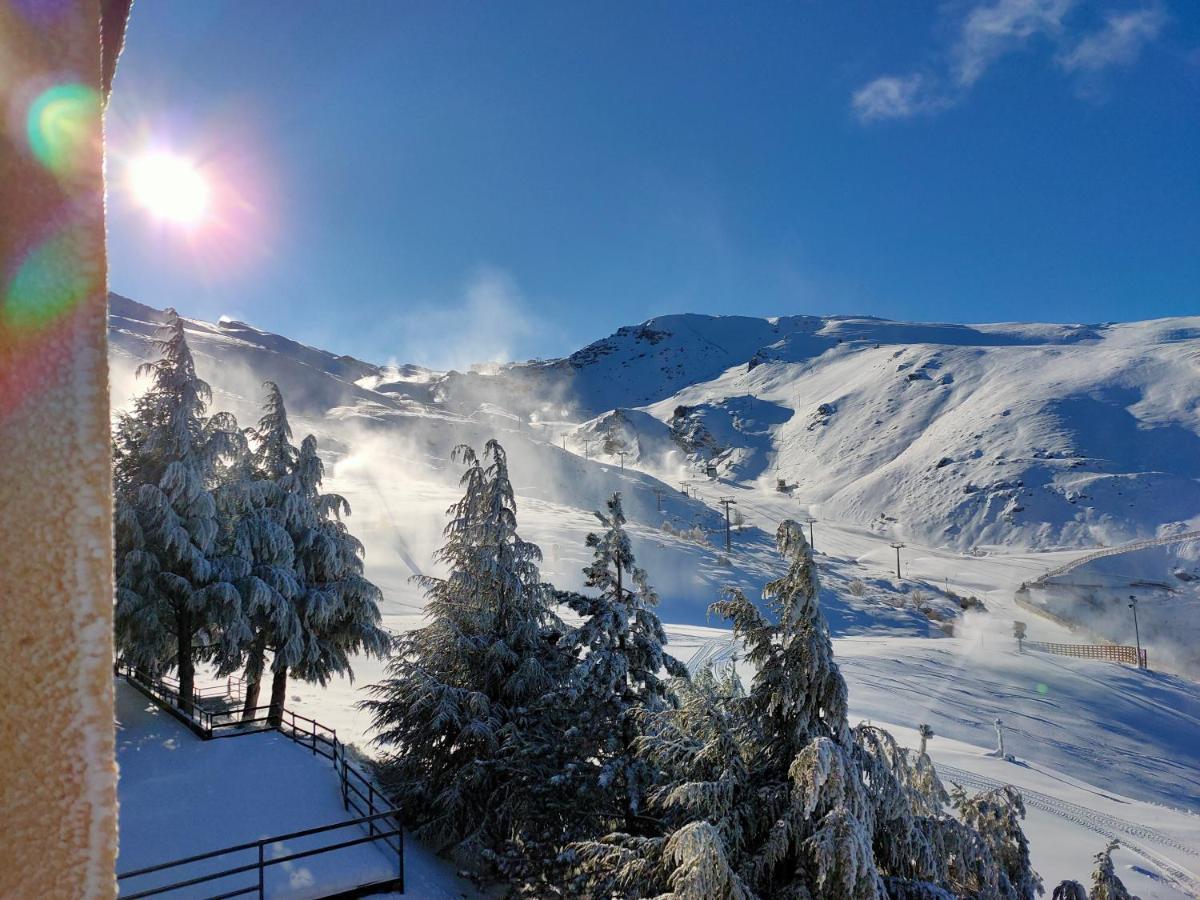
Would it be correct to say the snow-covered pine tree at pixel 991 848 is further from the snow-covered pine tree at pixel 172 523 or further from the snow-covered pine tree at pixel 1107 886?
the snow-covered pine tree at pixel 172 523

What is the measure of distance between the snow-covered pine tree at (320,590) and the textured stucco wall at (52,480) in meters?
17.2

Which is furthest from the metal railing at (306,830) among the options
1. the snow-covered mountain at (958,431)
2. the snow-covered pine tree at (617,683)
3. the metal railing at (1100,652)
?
the snow-covered mountain at (958,431)

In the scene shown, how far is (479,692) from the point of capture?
13.5 m

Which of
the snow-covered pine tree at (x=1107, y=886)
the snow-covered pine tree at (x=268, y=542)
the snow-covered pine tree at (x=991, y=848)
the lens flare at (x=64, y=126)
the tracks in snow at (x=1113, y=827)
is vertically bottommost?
the tracks in snow at (x=1113, y=827)

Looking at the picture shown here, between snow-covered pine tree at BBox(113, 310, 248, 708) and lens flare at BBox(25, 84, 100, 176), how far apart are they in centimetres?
1679

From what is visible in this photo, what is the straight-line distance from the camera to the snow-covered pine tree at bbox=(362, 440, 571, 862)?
12273 millimetres

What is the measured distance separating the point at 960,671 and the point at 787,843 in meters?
38.3

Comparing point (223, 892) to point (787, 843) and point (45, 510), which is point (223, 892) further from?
point (45, 510)

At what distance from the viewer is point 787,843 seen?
7.28m

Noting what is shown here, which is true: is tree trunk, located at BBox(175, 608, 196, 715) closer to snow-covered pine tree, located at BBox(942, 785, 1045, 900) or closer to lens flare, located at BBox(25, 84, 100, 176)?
snow-covered pine tree, located at BBox(942, 785, 1045, 900)

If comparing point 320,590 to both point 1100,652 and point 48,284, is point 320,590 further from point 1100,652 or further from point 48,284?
point 1100,652

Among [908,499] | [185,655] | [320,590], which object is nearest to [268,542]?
[320,590]

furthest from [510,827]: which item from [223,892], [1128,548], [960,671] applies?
[1128,548]

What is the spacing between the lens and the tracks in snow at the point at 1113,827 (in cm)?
1952
